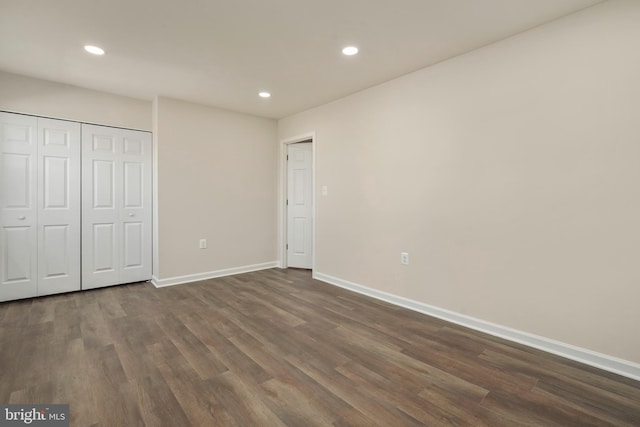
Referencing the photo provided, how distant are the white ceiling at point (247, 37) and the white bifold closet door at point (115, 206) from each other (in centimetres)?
76

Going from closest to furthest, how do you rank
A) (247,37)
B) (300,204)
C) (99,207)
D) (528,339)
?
(528,339), (247,37), (99,207), (300,204)

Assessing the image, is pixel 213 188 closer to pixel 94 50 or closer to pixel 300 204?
pixel 300 204

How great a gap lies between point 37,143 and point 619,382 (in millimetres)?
5856

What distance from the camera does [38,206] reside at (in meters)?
3.47

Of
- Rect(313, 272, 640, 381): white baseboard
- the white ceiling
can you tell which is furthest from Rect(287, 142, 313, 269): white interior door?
Rect(313, 272, 640, 381): white baseboard

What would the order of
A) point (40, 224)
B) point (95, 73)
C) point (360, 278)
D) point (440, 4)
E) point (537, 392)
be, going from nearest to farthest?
1. point (537, 392)
2. point (440, 4)
3. point (95, 73)
4. point (40, 224)
5. point (360, 278)

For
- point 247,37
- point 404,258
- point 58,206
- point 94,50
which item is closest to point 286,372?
point 404,258

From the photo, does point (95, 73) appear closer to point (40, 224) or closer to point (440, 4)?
point (40, 224)

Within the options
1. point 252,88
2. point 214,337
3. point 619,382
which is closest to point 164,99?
point 252,88

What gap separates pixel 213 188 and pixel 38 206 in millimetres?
2011

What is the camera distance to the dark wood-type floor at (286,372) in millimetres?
1635

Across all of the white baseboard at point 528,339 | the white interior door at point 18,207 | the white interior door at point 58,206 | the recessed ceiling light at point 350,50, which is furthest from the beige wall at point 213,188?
the recessed ceiling light at point 350,50

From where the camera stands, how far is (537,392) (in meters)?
1.83

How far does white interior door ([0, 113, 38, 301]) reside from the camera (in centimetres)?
330
